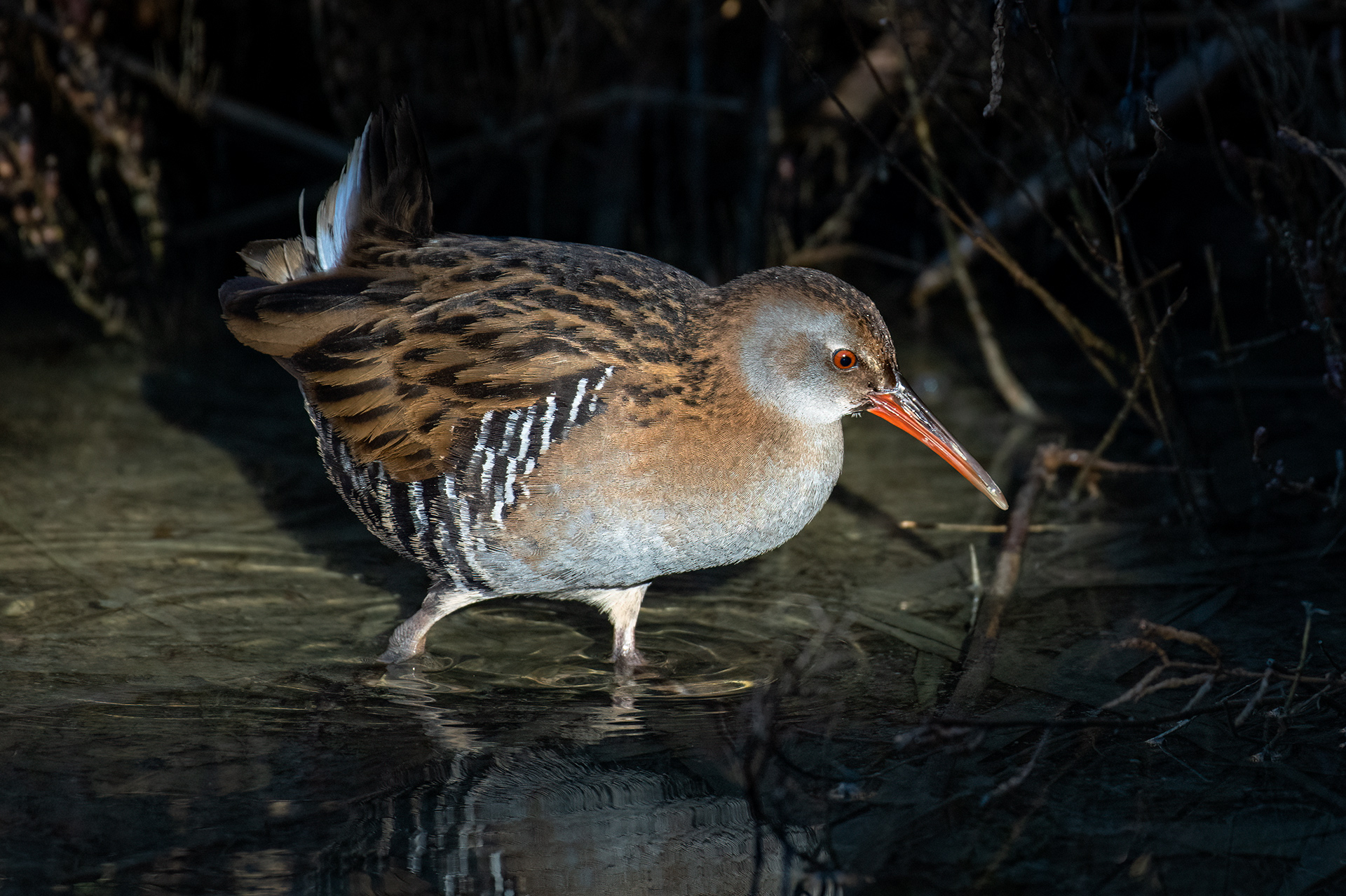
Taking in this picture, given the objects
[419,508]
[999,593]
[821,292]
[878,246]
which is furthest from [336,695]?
[878,246]

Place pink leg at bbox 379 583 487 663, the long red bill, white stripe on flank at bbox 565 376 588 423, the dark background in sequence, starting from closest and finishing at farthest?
the dark background < white stripe on flank at bbox 565 376 588 423 < the long red bill < pink leg at bbox 379 583 487 663

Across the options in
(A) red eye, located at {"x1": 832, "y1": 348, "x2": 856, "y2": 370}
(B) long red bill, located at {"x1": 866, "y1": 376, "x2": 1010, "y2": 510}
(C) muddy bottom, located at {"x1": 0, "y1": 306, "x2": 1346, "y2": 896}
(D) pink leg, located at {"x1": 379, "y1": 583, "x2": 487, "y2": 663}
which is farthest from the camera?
(D) pink leg, located at {"x1": 379, "y1": 583, "x2": 487, "y2": 663}

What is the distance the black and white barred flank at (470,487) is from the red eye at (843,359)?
22.5 inches

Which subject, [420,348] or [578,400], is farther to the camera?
[420,348]

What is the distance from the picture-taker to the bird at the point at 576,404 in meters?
3.27

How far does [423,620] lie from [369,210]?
3.89ft

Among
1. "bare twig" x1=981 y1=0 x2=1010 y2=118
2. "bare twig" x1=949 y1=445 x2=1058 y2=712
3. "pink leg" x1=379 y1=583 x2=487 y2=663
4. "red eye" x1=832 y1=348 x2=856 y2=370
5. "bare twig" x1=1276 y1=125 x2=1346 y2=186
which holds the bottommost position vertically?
"bare twig" x1=949 y1=445 x2=1058 y2=712

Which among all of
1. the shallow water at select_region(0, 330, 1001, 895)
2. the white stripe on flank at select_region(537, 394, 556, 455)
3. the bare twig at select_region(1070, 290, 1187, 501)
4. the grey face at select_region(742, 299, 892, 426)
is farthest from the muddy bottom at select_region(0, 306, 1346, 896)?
the grey face at select_region(742, 299, 892, 426)

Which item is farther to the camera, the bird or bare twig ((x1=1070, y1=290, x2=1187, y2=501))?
bare twig ((x1=1070, y1=290, x2=1187, y2=501))

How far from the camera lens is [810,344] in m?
3.36

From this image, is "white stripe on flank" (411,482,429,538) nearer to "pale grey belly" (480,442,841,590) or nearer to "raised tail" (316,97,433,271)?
"pale grey belly" (480,442,841,590)

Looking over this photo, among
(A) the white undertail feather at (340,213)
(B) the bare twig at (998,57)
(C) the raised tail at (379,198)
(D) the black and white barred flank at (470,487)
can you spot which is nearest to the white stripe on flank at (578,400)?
(D) the black and white barred flank at (470,487)

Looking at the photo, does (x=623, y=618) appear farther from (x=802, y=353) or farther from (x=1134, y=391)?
(x=1134, y=391)

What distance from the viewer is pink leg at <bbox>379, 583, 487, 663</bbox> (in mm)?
3637
